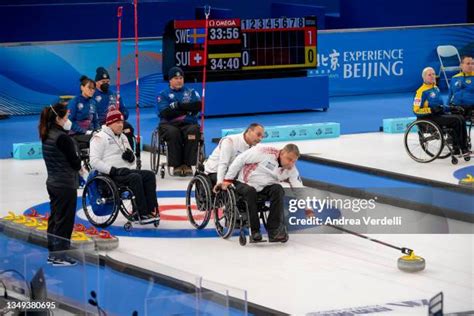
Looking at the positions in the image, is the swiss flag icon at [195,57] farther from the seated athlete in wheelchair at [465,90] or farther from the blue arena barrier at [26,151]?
the seated athlete in wheelchair at [465,90]

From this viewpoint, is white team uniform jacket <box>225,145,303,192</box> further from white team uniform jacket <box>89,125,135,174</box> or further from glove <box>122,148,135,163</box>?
white team uniform jacket <box>89,125,135,174</box>

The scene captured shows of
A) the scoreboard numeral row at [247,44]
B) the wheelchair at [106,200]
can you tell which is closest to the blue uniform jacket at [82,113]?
the wheelchair at [106,200]

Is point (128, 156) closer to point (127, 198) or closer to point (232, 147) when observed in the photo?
point (127, 198)

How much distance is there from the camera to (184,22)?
18562mm

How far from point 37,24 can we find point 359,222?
1326 centimetres

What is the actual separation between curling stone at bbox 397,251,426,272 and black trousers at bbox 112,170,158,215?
111 inches

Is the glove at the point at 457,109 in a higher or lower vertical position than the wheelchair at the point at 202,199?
higher

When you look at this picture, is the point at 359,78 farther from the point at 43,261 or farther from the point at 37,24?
the point at 43,261

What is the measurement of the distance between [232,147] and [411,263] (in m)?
2.37

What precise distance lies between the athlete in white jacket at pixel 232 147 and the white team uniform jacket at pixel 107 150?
96 cm

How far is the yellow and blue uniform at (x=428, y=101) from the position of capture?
14961 mm

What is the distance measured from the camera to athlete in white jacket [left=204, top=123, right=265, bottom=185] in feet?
36.9

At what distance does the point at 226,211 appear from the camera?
36.6ft

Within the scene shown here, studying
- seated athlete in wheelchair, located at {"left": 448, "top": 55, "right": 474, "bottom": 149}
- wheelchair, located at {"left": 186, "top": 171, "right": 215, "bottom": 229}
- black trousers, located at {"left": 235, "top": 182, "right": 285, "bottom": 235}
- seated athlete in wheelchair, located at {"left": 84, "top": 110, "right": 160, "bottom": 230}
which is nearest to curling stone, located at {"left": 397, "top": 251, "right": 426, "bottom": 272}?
black trousers, located at {"left": 235, "top": 182, "right": 285, "bottom": 235}
